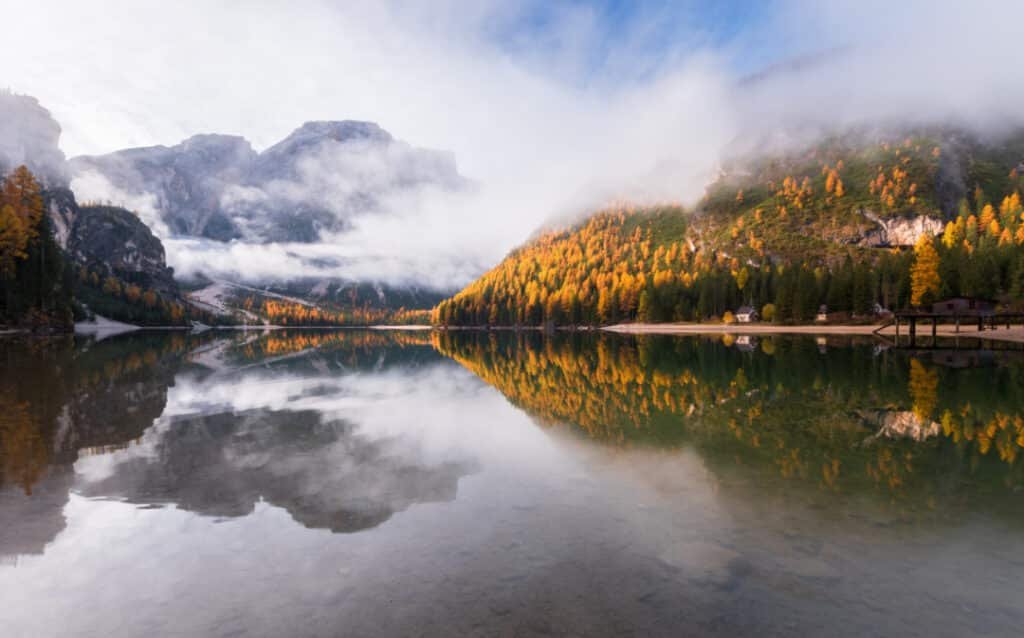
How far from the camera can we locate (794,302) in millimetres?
134125

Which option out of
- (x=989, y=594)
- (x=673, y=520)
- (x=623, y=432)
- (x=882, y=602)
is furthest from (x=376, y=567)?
(x=623, y=432)

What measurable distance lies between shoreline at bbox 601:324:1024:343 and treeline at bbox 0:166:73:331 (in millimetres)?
140062

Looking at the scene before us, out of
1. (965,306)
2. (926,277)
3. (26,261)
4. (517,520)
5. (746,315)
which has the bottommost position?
(517,520)

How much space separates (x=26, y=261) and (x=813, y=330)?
173575 millimetres

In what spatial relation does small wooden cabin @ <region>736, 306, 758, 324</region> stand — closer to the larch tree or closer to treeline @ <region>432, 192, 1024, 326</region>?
treeline @ <region>432, 192, 1024, 326</region>

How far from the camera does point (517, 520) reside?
35.1ft

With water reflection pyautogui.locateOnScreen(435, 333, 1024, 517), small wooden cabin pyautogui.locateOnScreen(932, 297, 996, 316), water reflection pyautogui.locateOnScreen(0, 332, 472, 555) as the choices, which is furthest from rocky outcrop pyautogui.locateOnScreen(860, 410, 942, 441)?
small wooden cabin pyautogui.locateOnScreen(932, 297, 996, 316)

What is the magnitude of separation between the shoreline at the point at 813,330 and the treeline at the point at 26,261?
140 metres

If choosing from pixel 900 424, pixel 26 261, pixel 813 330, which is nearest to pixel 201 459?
pixel 900 424

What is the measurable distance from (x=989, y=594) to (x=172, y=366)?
5377 cm

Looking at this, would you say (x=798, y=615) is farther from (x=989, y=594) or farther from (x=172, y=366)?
(x=172, y=366)

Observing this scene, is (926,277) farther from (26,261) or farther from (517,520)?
(26,261)

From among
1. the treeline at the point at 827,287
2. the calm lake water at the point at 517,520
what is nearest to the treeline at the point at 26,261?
the calm lake water at the point at 517,520

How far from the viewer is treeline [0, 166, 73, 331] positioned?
95312 mm
